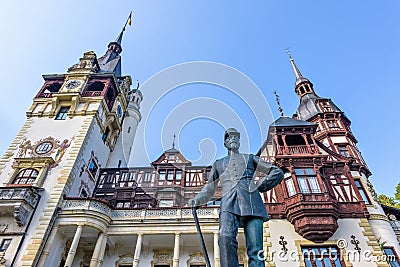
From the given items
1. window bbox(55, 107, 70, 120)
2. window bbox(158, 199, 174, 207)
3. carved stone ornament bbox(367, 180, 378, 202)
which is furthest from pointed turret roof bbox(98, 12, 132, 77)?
carved stone ornament bbox(367, 180, 378, 202)

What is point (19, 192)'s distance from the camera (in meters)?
17.0

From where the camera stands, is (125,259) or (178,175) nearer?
(125,259)

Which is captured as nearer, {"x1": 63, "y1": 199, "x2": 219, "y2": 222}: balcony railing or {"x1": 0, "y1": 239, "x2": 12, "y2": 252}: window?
{"x1": 0, "y1": 239, "x2": 12, "y2": 252}: window

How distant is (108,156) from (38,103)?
7964mm

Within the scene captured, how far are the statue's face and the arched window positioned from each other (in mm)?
17703

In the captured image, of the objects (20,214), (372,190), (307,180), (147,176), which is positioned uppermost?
(147,176)

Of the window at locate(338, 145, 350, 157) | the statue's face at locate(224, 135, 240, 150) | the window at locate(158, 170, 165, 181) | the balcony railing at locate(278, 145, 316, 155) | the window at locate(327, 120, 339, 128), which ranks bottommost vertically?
the statue's face at locate(224, 135, 240, 150)

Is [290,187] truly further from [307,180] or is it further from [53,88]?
[53,88]

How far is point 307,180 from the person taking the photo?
18.7m

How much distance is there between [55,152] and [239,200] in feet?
64.5

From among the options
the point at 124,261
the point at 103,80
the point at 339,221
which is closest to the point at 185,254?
the point at 124,261

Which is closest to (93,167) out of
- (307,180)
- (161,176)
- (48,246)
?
(161,176)

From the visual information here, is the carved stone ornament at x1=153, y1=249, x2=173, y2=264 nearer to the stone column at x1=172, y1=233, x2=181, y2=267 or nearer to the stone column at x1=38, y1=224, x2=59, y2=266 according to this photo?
the stone column at x1=172, y1=233, x2=181, y2=267

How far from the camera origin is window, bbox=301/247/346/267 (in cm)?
1553
